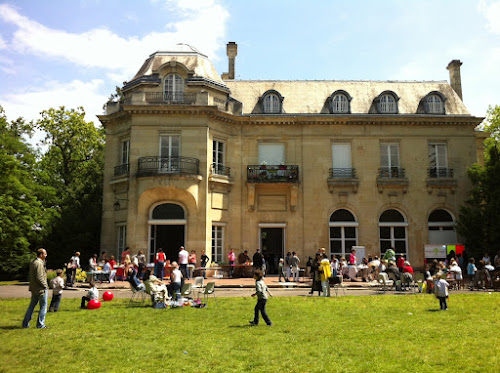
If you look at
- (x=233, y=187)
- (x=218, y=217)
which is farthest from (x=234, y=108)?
(x=218, y=217)

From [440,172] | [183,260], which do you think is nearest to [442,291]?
[183,260]

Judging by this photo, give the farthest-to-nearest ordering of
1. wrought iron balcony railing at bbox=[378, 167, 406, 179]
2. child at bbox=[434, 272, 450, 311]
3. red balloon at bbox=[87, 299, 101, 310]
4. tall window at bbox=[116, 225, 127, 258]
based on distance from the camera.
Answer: wrought iron balcony railing at bbox=[378, 167, 406, 179] < tall window at bbox=[116, 225, 127, 258] < red balloon at bbox=[87, 299, 101, 310] < child at bbox=[434, 272, 450, 311]

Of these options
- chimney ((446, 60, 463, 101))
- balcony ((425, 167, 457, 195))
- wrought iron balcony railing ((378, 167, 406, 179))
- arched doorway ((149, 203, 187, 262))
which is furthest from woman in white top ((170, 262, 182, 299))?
chimney ((446, 60, 463, 101))

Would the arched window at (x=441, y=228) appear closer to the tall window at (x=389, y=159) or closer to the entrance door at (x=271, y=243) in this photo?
the tall window at (x=389, y=159)

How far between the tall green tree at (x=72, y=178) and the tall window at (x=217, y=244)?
8408 mm

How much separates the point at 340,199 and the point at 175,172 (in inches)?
379

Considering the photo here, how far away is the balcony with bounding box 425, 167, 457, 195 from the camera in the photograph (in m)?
25.7

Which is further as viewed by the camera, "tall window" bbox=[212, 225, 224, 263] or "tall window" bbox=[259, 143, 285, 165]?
"tall window" bbox=[259, 143, 285, 165]

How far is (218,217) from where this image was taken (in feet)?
79.0

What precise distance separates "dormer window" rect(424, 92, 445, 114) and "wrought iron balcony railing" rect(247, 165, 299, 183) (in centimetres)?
950

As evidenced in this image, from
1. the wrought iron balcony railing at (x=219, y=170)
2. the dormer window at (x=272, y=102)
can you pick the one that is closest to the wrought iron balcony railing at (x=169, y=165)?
the wrought iron balcony railing at (x=219, y=170)

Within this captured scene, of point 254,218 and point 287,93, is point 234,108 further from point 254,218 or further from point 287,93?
point 254,218

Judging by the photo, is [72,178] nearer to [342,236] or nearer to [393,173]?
[342,236]

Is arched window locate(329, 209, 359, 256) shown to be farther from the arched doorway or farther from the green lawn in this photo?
the green lawn
